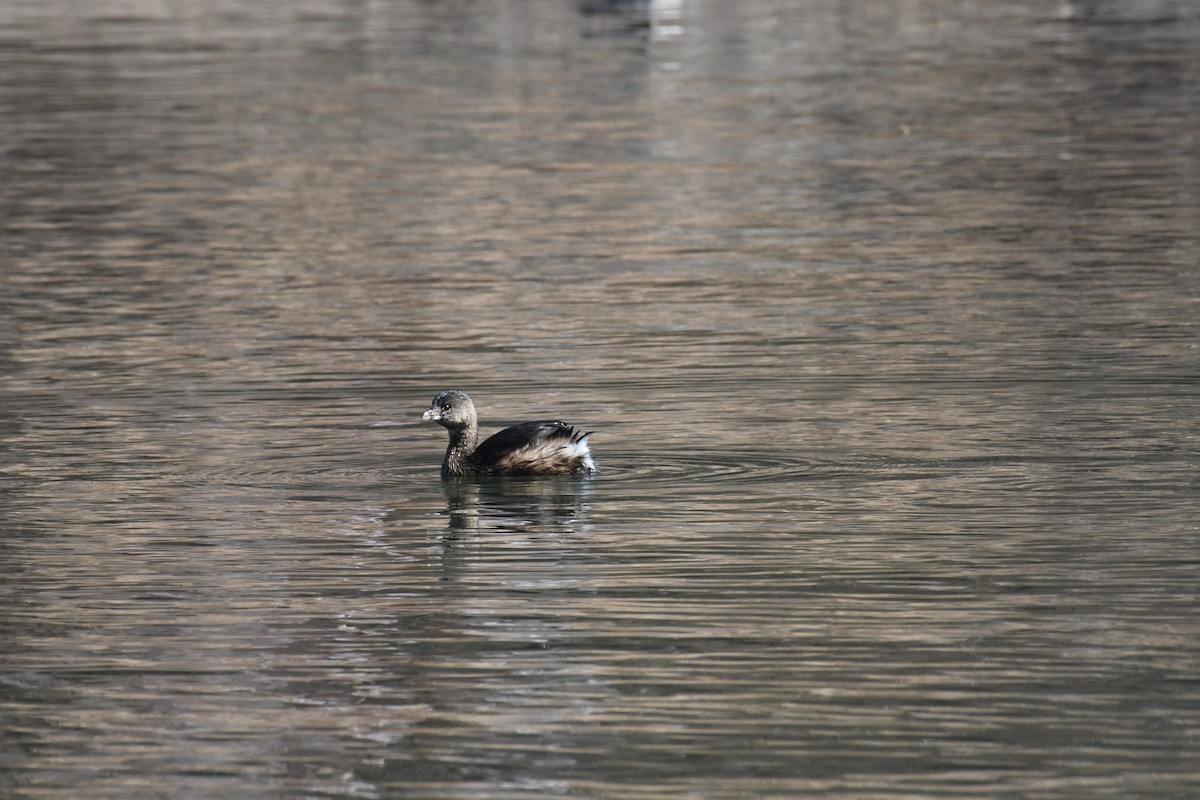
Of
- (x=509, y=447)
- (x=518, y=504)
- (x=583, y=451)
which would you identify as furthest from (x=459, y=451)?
(x=583, y=451)

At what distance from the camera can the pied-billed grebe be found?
40.2 feet

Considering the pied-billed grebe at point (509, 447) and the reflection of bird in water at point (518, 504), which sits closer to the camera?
the reflection of bird in water at point (518, 504)

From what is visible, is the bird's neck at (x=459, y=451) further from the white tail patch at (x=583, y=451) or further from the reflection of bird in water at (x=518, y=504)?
the white tail patch at (x=583, y=451)

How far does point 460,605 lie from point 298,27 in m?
48.9

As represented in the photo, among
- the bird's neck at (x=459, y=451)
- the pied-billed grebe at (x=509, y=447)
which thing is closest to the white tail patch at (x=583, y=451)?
the pied-billed grebe at (x=509, y=447)

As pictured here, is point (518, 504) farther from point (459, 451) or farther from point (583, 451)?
point (459, 451)

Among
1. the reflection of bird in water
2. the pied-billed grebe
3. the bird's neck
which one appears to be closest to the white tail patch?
the pied-billed grebe

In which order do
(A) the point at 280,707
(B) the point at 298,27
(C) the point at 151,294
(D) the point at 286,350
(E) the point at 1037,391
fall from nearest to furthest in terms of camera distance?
(A) the point at 280,707 < (E) the point at 1037,391 < (D) the point at 286,350 < (C) the point at 151,294 < (B) the point at 298,27

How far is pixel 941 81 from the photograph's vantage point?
3888 cm

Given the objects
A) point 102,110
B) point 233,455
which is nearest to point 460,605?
point 233,455

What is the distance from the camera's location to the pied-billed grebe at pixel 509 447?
12.3m

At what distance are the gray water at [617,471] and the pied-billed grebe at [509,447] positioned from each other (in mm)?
134

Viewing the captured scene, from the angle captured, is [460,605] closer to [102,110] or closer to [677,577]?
[677,577]

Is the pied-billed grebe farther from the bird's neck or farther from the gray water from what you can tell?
the gray water
